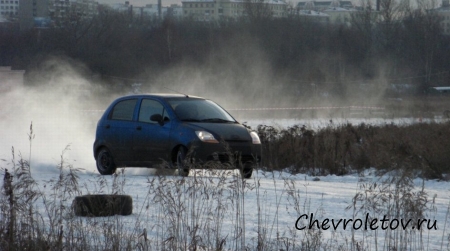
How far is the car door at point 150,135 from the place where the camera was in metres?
16.6

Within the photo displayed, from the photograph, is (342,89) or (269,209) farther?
(342,89)

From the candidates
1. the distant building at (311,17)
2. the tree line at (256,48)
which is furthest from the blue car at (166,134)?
the distant building at (311,17)

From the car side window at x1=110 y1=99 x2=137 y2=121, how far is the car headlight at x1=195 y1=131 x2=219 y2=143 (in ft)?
6.23

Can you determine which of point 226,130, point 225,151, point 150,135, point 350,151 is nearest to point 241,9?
point 350,151

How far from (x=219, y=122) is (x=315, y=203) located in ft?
16.6

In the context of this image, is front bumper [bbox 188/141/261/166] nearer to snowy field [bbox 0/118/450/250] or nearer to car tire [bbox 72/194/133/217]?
snowy field [bbox 0/118/450/250]

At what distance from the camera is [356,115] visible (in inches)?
1981

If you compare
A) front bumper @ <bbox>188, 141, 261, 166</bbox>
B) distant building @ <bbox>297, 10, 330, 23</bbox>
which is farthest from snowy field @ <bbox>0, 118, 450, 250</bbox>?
distant building @ <bbox>297, 10, 330, 23</bbox>

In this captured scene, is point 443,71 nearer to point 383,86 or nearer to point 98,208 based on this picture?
point 383,86

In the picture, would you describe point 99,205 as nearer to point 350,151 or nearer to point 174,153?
point 174,153

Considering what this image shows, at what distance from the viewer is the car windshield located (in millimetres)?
16859

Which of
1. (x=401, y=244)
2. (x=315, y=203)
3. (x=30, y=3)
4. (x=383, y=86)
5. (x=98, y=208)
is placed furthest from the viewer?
(x=30, y=3)

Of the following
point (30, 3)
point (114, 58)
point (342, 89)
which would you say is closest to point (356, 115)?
point (342, 89)

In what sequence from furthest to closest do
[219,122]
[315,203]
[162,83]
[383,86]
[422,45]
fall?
[422,45]
[383,86]
[162,83]
[219,122]
[315,203]
